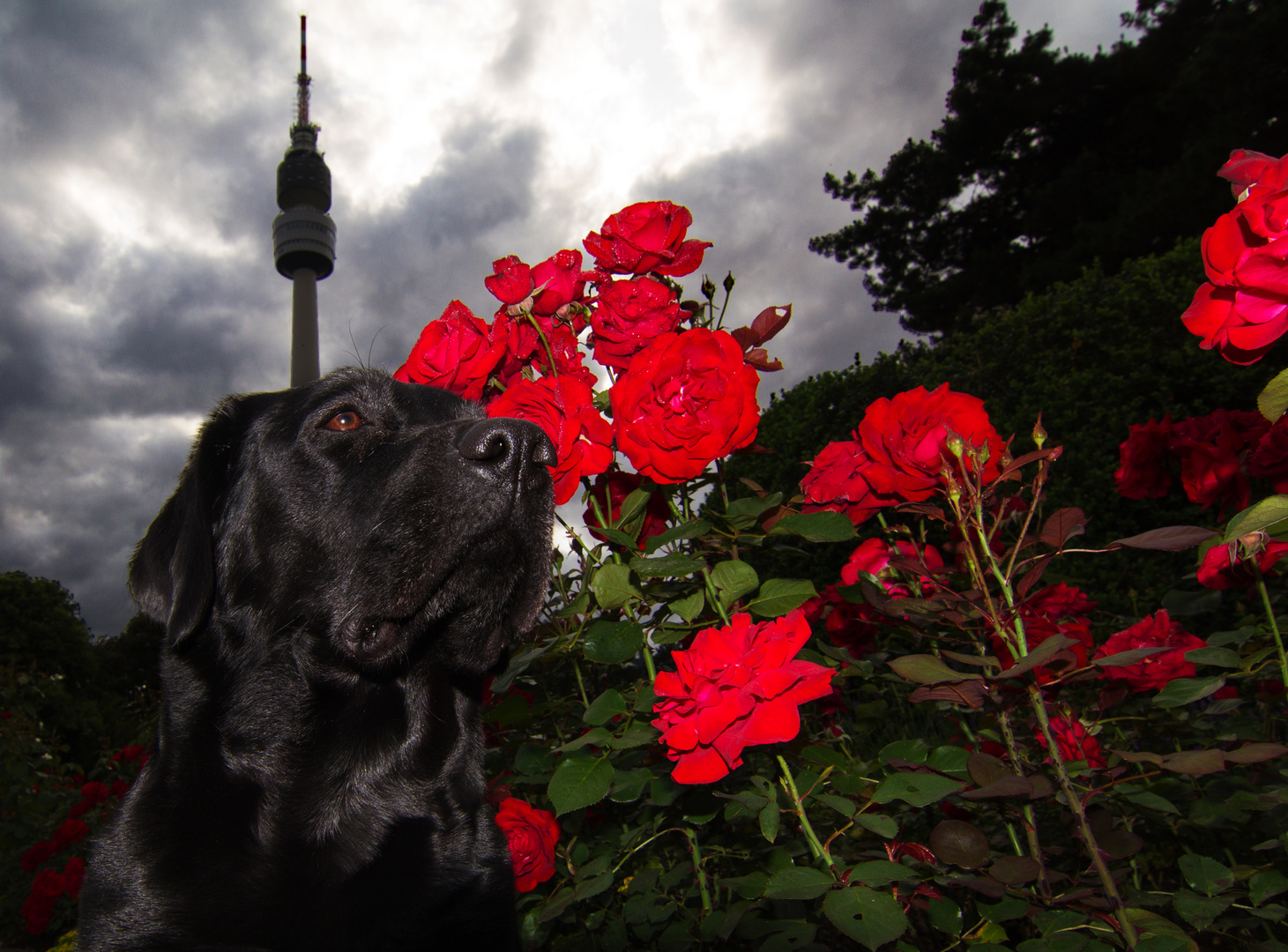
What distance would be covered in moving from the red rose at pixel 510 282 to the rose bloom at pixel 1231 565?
5.03ft

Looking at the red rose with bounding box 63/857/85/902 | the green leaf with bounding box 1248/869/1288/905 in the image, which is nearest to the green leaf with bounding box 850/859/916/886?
the green leaf with bounding box 1248/869/1288/905

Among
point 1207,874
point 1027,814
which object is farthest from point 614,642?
point 1207,874

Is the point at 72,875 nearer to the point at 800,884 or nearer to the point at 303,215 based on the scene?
the point at 800,884

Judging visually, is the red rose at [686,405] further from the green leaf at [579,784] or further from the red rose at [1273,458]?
the red rose at [1273,458]

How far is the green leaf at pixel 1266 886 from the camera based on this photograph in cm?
137

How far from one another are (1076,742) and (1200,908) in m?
0.53

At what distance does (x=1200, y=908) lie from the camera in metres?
1.33

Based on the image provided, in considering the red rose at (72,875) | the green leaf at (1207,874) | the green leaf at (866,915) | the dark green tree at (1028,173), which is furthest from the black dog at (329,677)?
the dark green tree at (1028,173)

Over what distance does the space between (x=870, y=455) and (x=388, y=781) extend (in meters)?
1.69

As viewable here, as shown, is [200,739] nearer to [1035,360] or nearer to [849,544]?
[849,544]

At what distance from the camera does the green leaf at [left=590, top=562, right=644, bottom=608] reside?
65.0 inches

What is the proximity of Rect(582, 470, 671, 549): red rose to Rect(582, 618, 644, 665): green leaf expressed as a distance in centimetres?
33

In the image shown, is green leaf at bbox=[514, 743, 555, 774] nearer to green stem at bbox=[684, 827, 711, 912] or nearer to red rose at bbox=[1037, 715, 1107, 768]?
green stem at bbox=[684, 827, 711, 912]

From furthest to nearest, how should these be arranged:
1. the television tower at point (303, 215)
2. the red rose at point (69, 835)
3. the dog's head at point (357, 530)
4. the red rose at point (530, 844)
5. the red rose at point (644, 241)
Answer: the television tower at point (303, 215) → the red rose at point (69, 835) → the red rose at point (530, 844) → the dog's head at point (357, 530) → the red rose at point (644, 241)
